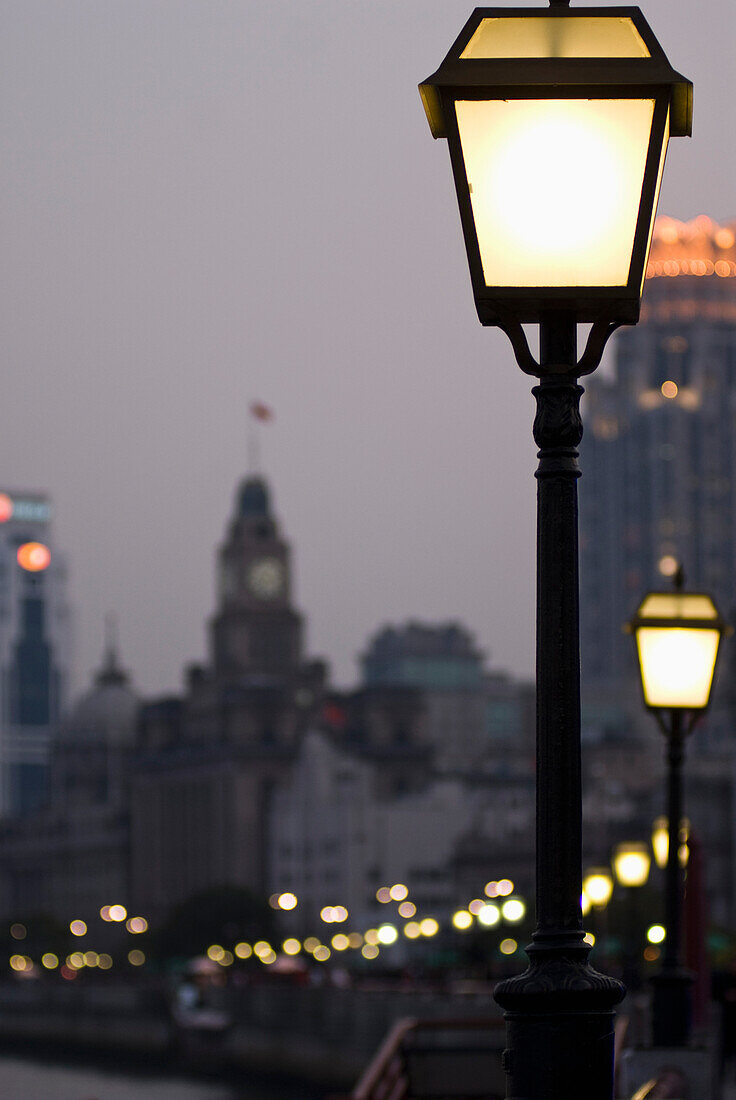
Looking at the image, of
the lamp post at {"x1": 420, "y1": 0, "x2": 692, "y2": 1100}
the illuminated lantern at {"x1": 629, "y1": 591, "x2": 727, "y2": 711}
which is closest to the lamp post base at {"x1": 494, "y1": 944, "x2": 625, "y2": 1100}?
the lamp post at {"x1": 420, "y1": 0, "x2": 692, "y2": 1100}

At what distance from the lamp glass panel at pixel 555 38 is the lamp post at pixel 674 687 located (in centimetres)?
801

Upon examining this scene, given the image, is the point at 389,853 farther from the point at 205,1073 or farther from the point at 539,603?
the point at 539,603

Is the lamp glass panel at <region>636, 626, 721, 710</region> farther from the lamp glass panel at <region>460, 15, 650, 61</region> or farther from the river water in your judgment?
the river water

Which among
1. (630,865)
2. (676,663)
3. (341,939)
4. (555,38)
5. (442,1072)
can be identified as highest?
(341,939)

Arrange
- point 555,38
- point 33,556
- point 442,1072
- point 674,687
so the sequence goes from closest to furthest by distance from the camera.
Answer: point 555,38
point 674,687
point 442,1072
point 33,556

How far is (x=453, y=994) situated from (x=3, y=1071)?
3081 inches

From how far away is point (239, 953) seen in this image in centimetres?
17700

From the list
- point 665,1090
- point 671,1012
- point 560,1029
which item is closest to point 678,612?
point 665,1090

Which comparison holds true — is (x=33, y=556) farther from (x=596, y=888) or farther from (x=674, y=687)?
(x=596, y=888)

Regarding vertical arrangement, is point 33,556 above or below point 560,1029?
above

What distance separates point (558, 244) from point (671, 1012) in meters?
11.9

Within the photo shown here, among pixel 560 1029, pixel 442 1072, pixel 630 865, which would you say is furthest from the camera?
pixel 630 865

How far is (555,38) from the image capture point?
776 cm

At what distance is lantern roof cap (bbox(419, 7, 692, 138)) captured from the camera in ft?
24.5
